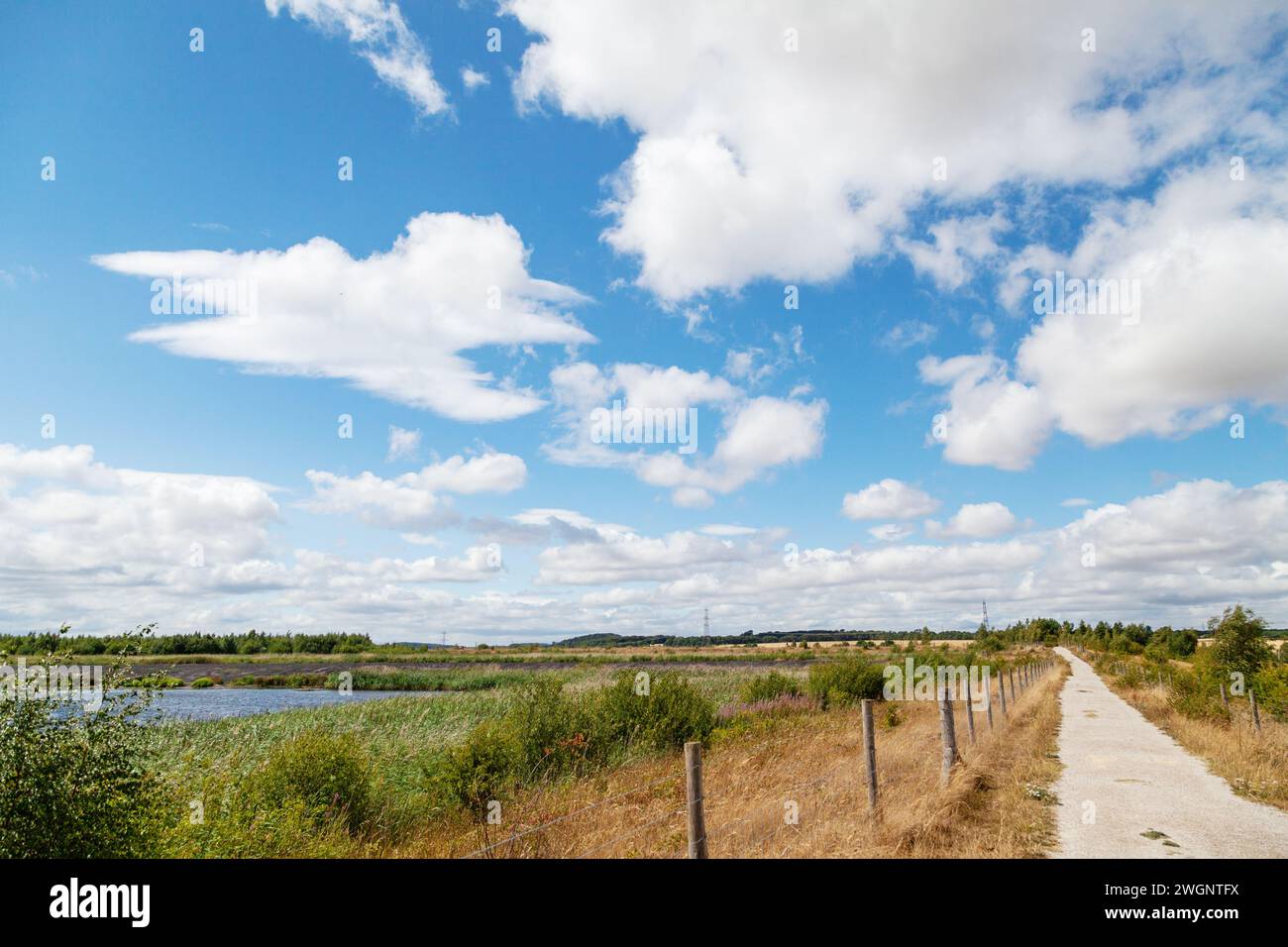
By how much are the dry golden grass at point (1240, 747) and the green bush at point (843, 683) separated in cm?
1002

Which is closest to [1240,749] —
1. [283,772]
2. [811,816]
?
[811,816]

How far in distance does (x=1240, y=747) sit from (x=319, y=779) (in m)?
19.0

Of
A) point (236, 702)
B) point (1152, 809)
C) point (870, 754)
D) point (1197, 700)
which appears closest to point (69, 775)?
point (870, 754)

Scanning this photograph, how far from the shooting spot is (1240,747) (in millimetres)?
15508

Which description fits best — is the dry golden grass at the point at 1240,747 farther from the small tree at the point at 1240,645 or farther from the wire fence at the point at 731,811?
the wire fence at the point at 731,811

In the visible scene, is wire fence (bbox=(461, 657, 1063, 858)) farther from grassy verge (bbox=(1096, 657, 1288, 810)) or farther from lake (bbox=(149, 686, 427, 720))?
lake (bbox=(149, 686, 427, 720))

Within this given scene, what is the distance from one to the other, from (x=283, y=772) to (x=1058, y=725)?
22252 mm

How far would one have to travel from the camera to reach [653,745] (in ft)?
57.1

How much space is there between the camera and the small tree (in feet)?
67.2

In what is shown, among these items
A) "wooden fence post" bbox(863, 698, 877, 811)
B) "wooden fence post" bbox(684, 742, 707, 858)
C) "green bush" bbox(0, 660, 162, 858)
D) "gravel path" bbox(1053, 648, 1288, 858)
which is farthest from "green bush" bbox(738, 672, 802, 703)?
"green bush" bbox(0, 660, 162, 858)

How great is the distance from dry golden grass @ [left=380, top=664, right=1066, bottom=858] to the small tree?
7.78 m

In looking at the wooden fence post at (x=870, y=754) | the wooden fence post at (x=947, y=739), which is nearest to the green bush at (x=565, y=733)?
the wooden fence post at (x=870, y=754)
